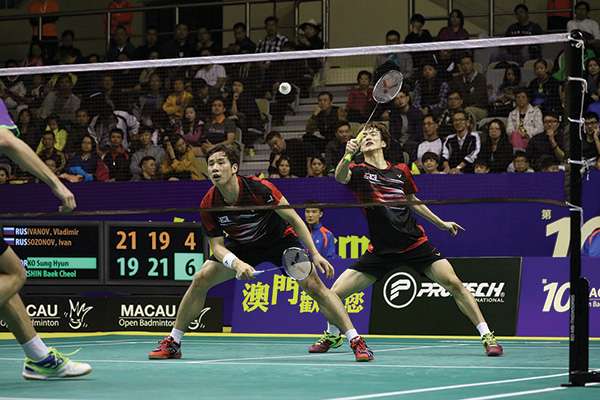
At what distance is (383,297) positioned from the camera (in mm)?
14859

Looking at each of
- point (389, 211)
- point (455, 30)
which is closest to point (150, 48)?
point (455, 30)

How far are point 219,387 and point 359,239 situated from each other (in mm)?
9042

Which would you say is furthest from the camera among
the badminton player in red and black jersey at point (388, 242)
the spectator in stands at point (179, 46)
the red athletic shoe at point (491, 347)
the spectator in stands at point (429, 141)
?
the spectator in stands at point (179, 46)

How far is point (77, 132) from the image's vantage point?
1580cm

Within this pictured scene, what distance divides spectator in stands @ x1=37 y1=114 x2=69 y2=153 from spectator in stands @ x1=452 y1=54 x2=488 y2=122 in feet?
15.8

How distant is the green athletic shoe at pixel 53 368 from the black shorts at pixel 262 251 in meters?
2.61

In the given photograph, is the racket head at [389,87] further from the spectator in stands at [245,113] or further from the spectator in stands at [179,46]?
the spectator in stands at [179,46]

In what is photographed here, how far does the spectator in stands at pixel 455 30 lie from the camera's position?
760 inches

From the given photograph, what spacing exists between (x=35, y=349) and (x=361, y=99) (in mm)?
8385

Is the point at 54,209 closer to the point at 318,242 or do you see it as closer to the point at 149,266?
the point at 149,266

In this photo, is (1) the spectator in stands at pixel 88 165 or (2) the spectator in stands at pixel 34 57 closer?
(1) the spectator in stands at pixel 88 165

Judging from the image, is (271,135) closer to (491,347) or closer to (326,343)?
(326,343)

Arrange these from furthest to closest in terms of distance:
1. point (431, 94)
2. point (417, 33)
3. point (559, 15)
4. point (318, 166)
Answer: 1. point (559, 15)
2. point (417, 33)
3. point (318, 166)
4. point (431, 94)

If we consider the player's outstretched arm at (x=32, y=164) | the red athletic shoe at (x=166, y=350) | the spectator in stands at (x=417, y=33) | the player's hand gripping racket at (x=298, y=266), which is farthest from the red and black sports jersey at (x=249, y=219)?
the spectator in stands at (x=417, y=33)
